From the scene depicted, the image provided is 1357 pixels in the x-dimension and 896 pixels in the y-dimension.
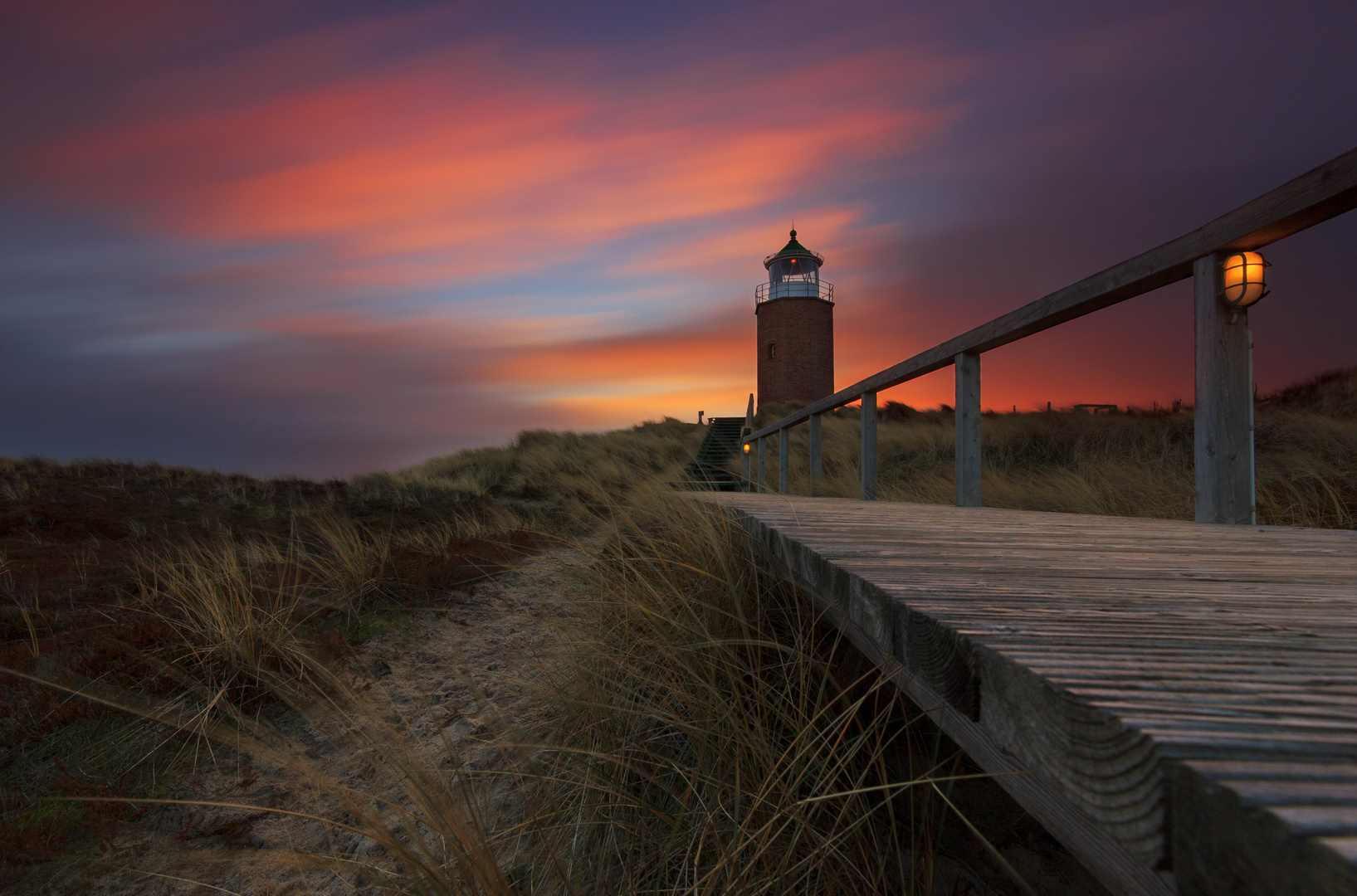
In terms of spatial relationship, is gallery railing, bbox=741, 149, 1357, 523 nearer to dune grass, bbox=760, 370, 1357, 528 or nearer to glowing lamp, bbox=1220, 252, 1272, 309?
glowing lamp, bbox=1220, 252, 1272, 309

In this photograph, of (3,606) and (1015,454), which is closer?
(3,606)

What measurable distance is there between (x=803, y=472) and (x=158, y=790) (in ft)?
30.0

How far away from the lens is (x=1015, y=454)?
10.8m

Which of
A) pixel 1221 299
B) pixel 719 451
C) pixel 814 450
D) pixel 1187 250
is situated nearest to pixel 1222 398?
Result: pixel 1221 299

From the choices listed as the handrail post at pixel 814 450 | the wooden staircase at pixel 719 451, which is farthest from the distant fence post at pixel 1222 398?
the wooden staircase at pixel 719 451

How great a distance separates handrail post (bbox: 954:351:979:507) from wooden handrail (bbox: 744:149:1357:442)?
7 centimetres

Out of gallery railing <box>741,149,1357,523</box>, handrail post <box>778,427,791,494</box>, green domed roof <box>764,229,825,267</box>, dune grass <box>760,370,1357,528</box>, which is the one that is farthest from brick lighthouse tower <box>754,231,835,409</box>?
gallery railing <box>741,149,1357,523</box>

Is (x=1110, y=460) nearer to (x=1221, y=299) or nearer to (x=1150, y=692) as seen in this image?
(x=1221, y=299)

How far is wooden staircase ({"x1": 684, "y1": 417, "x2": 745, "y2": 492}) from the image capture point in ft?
40.0

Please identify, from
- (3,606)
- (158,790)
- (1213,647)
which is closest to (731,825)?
(1213,647)

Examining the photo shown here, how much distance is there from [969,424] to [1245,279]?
129cm

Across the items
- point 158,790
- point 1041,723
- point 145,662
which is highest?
point 1041,723

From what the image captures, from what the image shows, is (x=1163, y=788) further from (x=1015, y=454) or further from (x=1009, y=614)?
(x=1015, y=454)

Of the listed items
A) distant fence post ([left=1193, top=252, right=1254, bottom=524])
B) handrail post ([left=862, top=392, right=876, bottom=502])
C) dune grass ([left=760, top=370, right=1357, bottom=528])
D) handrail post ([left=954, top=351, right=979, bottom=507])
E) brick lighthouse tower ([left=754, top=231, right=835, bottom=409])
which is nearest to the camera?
distant fence post ([left=1193, top=252, right=1254, bottom=524])
